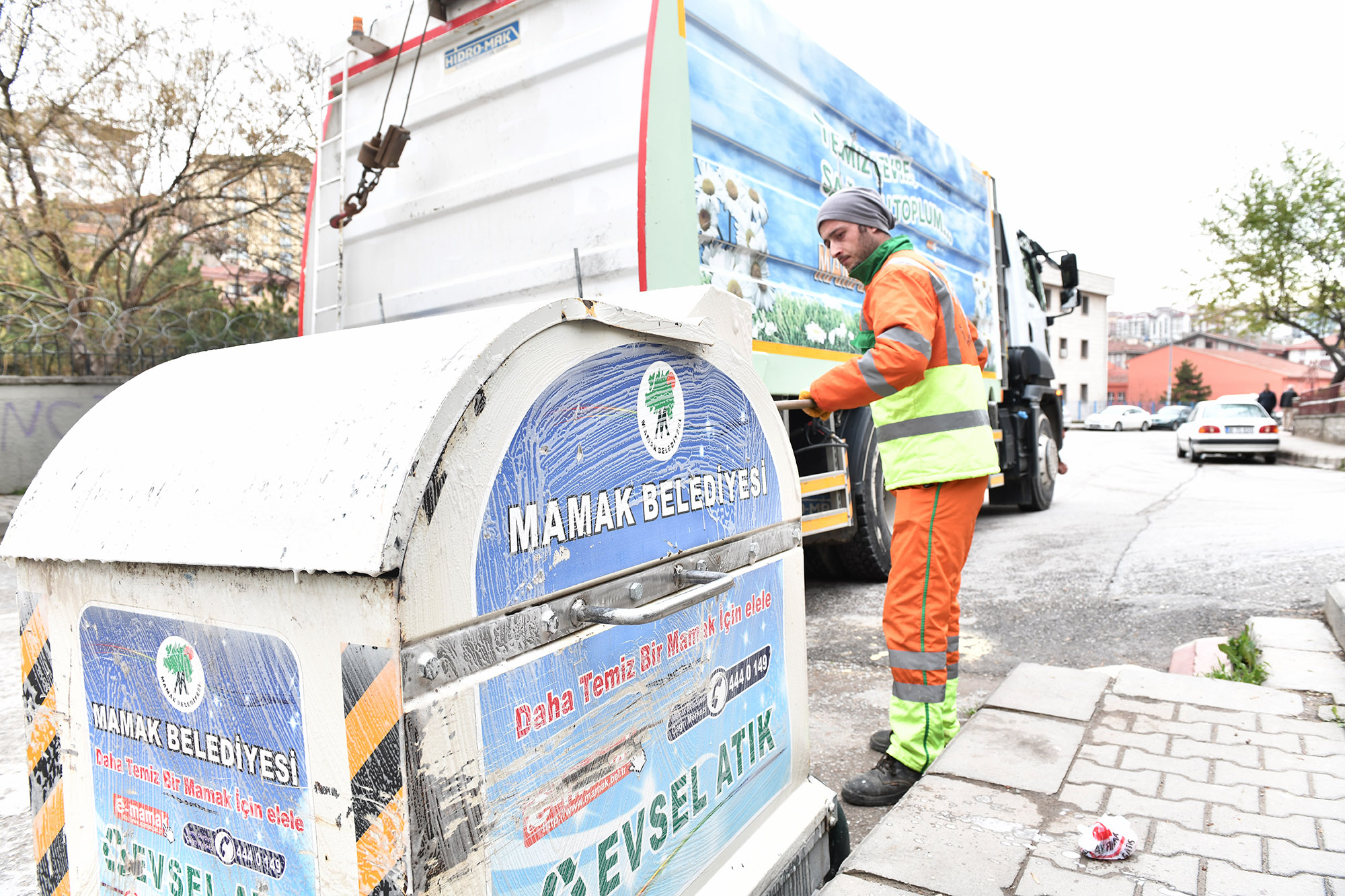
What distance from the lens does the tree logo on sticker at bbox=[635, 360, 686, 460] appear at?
151 centimetres

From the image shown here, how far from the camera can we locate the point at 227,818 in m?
1.22

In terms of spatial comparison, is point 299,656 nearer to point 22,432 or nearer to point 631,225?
point 631,225

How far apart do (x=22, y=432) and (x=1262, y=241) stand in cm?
3019

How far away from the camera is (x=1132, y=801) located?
2244 mm

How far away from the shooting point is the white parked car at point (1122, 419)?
→ 3756cm

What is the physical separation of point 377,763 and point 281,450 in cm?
44

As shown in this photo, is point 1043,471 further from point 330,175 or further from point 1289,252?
point 1289,252

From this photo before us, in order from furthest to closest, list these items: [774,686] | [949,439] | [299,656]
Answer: [949,439] < [774,686] < [299,656]

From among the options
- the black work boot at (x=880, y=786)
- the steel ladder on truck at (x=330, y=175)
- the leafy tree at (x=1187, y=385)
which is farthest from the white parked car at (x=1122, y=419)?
the black work boot at (x=880, y=786)

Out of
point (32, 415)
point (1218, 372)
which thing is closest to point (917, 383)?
point (32, 415)

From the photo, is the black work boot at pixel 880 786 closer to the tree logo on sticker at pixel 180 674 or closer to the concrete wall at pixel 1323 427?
the tree logo on sticker at pixel 180 674

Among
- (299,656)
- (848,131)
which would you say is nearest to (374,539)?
(299,656)

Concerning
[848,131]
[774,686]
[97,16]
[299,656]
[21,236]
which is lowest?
[774,686]

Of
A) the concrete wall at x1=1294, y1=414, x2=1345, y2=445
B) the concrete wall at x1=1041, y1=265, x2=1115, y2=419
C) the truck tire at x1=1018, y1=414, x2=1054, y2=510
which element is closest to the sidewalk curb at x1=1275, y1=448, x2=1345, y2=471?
the concrete wall at x1=1294, y1=414, x2=1345, y2=445
